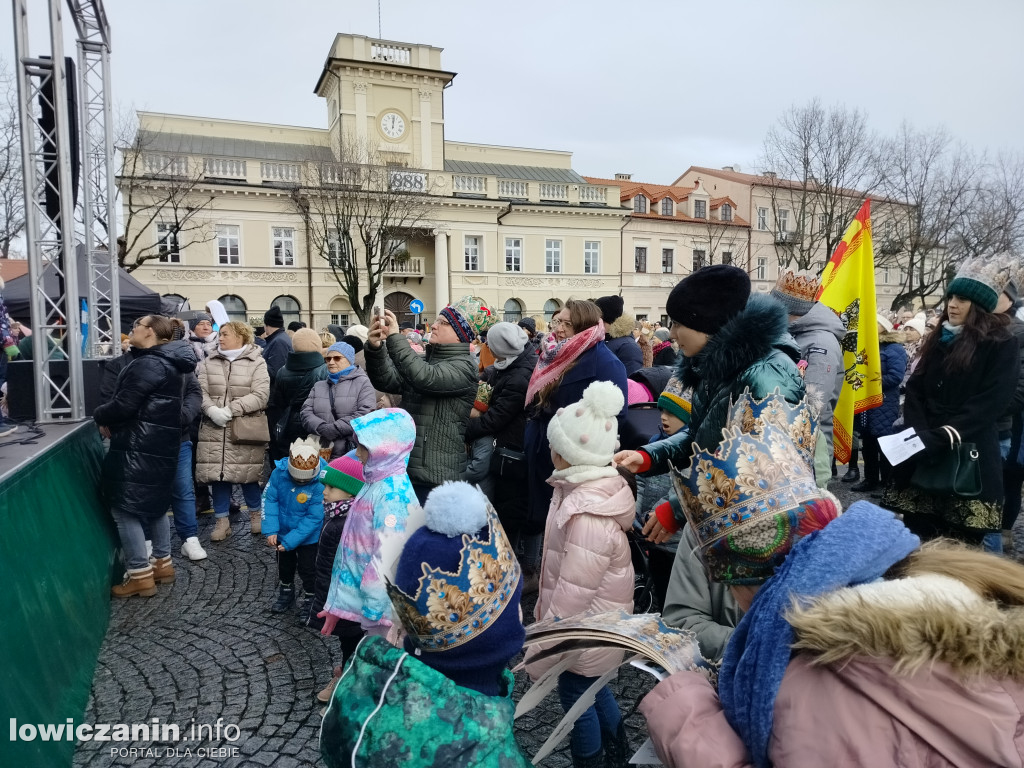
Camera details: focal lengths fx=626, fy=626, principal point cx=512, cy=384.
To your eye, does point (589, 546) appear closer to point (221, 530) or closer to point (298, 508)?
point (298, 508)

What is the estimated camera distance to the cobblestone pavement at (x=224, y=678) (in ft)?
9.66

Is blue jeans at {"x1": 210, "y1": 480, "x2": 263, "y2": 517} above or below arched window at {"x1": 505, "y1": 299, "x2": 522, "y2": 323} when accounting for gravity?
below

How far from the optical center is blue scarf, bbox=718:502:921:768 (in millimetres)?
1071

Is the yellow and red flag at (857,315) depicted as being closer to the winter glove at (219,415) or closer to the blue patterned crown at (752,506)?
the blue patterned crown at (752,506)

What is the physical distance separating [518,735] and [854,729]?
92.8 inches

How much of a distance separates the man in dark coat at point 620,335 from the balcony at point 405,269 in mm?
28821

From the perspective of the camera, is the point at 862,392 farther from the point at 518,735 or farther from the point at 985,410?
the point at 518,735

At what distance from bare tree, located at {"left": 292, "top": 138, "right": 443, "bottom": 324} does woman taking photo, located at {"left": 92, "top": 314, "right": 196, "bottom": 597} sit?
2441cm

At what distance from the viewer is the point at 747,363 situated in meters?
2.14

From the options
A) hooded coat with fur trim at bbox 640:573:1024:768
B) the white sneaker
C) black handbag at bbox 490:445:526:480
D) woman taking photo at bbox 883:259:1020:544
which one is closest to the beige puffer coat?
the white sneaker

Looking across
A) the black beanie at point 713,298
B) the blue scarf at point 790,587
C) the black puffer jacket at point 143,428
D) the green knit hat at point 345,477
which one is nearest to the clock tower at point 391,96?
the black puffer jacket at point 143,428

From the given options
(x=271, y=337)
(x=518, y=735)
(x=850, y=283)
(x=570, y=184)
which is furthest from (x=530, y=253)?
(x=518, y=735)

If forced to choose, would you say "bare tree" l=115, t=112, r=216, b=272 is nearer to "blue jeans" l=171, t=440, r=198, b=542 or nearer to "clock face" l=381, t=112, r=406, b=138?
"clock face" l=381, t=112, r=406, b=138

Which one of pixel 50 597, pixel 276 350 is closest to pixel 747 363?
pixel 50 597
